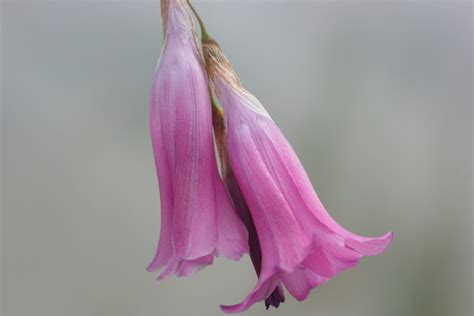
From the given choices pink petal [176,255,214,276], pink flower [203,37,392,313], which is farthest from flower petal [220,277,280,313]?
pink petal [176,255,214,276]

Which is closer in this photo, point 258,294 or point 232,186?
point 258,294

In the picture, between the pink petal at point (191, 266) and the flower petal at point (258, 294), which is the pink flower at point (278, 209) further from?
the pink petal at point (191, 266)

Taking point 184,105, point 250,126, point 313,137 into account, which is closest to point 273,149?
point 250,126

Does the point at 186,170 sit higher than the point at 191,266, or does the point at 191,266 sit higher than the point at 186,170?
the point at 186,170

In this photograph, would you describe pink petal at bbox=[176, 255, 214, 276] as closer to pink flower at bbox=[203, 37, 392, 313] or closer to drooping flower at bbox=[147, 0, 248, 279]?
drooping flower at bbox=[147, 0, 248, 279]

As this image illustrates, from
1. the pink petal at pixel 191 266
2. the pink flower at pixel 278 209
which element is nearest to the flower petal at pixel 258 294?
the pink flower at pixel 278 209

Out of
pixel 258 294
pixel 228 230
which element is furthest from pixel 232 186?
pixel 258 294

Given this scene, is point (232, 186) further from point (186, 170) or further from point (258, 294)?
point (258, 294)

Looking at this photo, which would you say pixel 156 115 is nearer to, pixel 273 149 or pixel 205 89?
pixel 205 89
